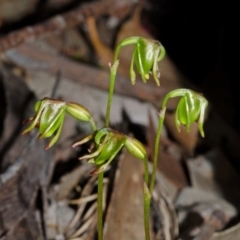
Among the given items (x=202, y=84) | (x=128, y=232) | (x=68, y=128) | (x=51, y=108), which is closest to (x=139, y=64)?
(x=51, y=108)

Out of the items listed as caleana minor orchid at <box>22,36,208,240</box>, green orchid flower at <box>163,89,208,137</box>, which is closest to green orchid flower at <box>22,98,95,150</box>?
caleana minor orchid at <box>22,36,208,240</box>

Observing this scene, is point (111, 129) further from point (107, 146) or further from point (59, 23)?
point (59, 23)

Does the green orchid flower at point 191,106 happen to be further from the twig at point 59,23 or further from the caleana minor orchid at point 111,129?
the twig at point 59,23

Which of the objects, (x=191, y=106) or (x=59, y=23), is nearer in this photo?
(x=191, y=106)

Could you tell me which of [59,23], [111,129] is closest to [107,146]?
[111,129]

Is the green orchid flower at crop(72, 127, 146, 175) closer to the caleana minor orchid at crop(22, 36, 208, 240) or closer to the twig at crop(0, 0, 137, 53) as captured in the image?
the caleana minor orchid at crop(22, 36, 208, 240)
